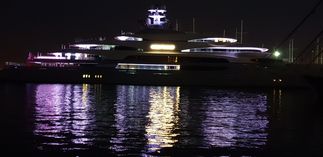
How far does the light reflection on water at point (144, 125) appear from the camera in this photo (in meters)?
23.4

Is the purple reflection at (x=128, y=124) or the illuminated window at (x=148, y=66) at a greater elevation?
the illuminated window at (x=148, y=66)

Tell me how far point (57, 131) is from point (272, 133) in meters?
9.14

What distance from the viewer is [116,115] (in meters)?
33.6

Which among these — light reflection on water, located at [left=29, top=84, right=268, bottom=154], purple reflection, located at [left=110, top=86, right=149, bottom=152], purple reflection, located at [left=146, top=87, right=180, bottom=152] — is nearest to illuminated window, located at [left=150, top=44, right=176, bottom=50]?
purple reflection, located at [left=110, top=86, right=149, bottom=152]

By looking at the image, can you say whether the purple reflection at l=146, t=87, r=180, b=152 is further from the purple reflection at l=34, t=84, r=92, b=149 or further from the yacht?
the yacht

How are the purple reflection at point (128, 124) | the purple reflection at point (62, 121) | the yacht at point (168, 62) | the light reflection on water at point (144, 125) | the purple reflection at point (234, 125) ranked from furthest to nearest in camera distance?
1. the yacht at point (168, 62)
2. the purple reflection at point (234, 125)
3. the purple reflection at point (62, 121)
4. the light reflection on water at point (144, 125)
5. the purple reflection at point (128, 124)

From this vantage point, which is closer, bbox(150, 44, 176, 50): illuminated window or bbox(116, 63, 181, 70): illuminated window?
bbox(150, 44, 176, 50): illuminated window

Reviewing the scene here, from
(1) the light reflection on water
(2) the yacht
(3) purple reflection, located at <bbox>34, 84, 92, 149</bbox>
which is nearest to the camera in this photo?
(1) the light reflection on water

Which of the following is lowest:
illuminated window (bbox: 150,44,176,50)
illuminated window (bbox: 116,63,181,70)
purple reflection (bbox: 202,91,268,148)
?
purple reflection (bbox: 202,91,268,148)

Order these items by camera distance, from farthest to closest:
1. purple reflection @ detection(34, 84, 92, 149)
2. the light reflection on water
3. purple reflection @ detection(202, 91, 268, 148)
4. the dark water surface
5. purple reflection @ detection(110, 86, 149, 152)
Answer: purple reflection @ detection(202, 91, 268, 148)
purple reflection @ detection(34, 84, 92, 149)
the light reflection on water
purple reflection @ detection(110, 86, 149, 152)
the dark water surface

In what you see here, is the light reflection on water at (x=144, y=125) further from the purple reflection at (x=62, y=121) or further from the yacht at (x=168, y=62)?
the yacht at (x=168, y=62)

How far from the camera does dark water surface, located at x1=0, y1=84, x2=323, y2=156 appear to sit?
72.4 feet

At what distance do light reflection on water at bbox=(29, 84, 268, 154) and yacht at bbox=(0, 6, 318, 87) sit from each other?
1174 inches

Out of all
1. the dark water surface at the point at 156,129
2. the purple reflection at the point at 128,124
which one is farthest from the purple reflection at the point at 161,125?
the purple reflection at the point at 128,124
